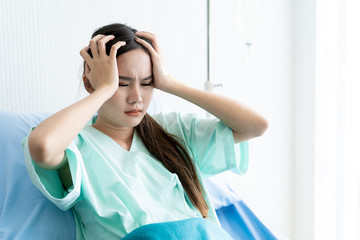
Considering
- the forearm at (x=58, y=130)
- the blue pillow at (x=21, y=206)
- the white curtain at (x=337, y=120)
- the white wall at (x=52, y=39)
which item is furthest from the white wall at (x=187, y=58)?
the forearm at (x=58, y=130)

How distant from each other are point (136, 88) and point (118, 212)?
1.01 feet

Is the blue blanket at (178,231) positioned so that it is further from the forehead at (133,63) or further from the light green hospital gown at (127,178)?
the forehead at (133,63)

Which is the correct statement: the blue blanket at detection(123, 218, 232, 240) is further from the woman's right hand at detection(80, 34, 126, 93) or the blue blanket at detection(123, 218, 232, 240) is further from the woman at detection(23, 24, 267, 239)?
the woman's right hand at detection(80, 34, 126, 93)

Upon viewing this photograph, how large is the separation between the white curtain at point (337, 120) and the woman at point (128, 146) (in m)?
1.06

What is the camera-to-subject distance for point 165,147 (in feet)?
3.79

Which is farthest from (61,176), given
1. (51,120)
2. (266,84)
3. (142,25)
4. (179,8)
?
(266,84)

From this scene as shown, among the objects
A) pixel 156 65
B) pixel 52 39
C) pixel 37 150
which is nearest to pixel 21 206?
pixel 37 150

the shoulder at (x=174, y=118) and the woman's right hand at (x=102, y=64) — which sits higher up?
the woman's right hand at (x=102, y=64)

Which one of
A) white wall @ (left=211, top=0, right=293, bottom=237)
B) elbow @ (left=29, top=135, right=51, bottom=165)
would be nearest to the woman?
elbow @ (left=29, top=135, right=51, bottom=165)

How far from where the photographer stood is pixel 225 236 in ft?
3.11

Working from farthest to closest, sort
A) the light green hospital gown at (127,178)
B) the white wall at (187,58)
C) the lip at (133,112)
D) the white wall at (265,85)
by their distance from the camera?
1. the white wall at (265,85)
2. the white wall at (187,58)
3. the lip at (133,112)
4. the light green hospital gown at (127,178)

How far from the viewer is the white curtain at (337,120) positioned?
1.97 metres

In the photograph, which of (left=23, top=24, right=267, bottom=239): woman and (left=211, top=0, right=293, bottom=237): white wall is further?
(left=211, top=0, right=293, bottom=237): white wall

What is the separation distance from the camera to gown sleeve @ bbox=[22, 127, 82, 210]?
2.91 ft
